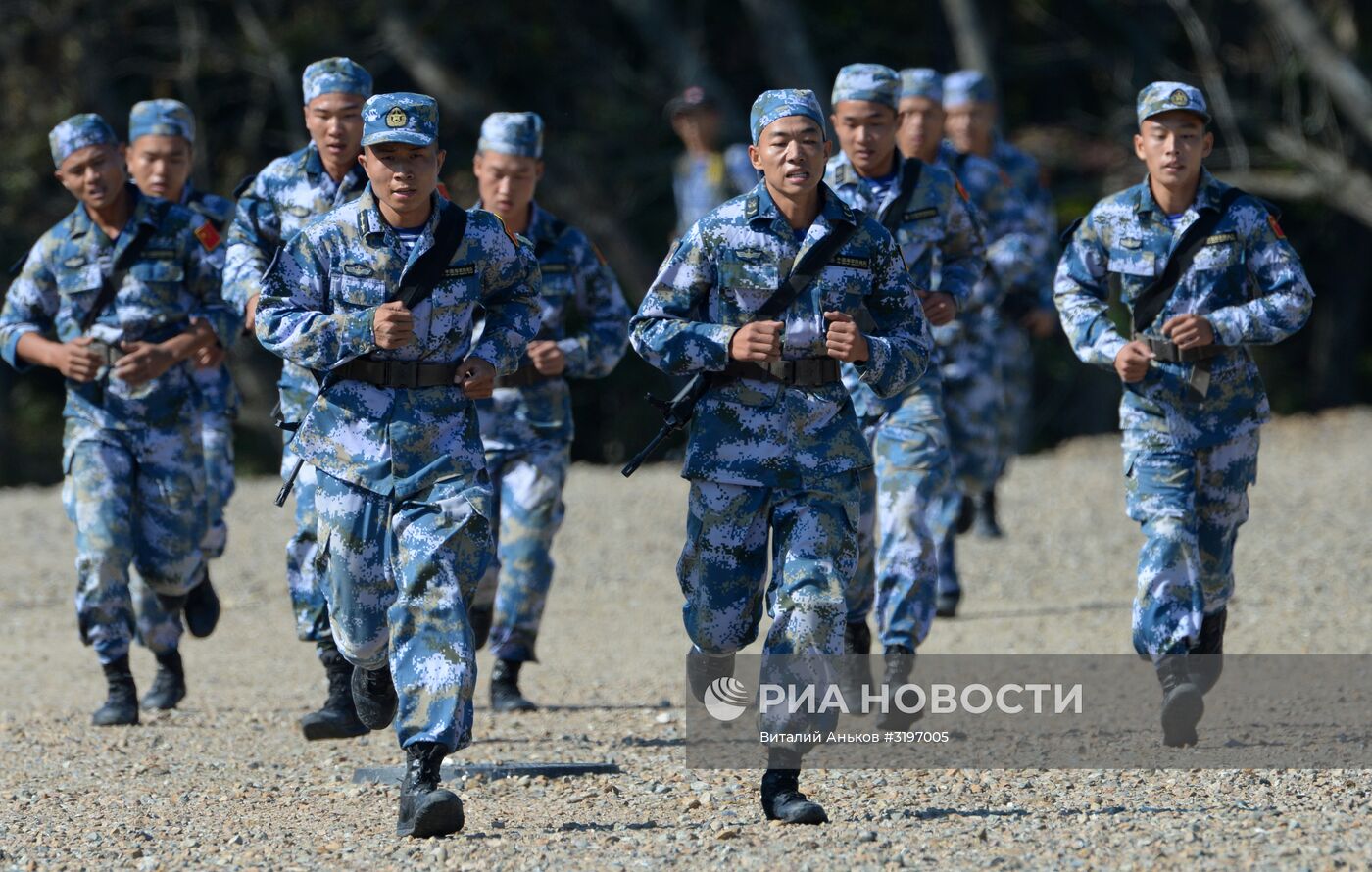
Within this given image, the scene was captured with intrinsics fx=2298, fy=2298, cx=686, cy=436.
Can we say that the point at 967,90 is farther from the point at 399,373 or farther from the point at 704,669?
the point at 399,373

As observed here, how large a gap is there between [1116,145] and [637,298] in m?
5.35

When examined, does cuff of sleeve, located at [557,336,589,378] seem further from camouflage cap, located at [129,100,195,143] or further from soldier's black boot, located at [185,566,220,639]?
camouflage cap, located at [129,100,195,143]

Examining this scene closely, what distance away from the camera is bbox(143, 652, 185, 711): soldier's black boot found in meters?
9.20

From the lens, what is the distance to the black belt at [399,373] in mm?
6434

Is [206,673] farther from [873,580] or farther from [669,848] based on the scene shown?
[669,848]

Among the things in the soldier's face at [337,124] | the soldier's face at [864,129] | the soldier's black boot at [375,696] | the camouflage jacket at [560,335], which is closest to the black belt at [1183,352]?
the soldier's face at [864,129]

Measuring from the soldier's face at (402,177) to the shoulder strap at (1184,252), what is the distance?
2677 millimetres

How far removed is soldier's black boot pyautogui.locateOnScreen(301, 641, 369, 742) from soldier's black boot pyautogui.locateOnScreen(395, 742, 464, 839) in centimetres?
204

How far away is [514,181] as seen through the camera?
895cm

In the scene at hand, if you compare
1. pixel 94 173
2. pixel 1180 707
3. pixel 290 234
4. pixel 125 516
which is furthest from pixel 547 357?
pixel 1180 707

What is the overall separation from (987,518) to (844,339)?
819 centimetres

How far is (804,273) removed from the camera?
21.3 ft

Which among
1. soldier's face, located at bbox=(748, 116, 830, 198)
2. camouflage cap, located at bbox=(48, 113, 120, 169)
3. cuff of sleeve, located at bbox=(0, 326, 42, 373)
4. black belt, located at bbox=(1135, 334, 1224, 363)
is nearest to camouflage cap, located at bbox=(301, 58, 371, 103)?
camouflage cap, located at bbox=(48, 113, 120, 169)

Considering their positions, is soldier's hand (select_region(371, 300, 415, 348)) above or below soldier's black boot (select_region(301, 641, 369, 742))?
above
